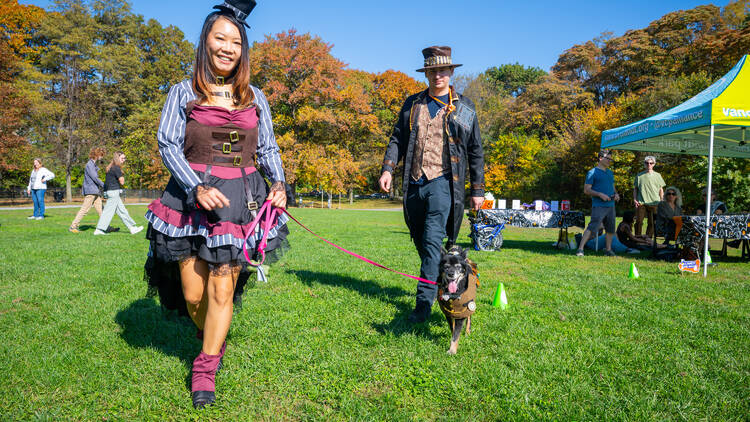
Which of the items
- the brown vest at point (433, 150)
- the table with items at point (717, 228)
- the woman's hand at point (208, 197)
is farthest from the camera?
the table with items at point (717, 228)

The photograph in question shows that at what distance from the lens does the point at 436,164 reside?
3.93 metres

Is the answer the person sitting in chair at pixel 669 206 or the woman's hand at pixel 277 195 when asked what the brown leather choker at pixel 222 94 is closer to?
the woman's hand at pixel 277 195

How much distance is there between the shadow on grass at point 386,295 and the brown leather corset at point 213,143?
2.07m

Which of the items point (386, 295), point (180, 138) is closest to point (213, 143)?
point (180, 138)

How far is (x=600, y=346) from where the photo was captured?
3.29 m

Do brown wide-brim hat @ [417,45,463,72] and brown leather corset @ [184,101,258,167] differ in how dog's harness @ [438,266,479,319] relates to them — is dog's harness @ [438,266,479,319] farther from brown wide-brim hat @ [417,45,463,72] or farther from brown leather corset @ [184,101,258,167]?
brown wide-brim hat @ [417,45,463,72]

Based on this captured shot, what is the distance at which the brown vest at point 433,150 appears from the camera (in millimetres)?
3926

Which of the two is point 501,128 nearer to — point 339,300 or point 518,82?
point 518,82

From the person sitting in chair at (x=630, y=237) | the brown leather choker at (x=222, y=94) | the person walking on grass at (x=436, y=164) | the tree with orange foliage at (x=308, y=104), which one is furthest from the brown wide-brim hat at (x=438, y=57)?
the tree with orange foliage at (x=308, y=104)

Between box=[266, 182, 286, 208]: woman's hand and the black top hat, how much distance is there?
3.60 feet

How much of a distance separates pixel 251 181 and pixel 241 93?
580mm

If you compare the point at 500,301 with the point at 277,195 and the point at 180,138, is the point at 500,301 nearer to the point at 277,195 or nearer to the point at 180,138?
the point at 277,195

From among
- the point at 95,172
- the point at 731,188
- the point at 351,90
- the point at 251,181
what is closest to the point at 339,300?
the point at 251,181

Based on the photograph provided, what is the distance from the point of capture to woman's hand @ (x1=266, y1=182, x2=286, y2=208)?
2.54 m
